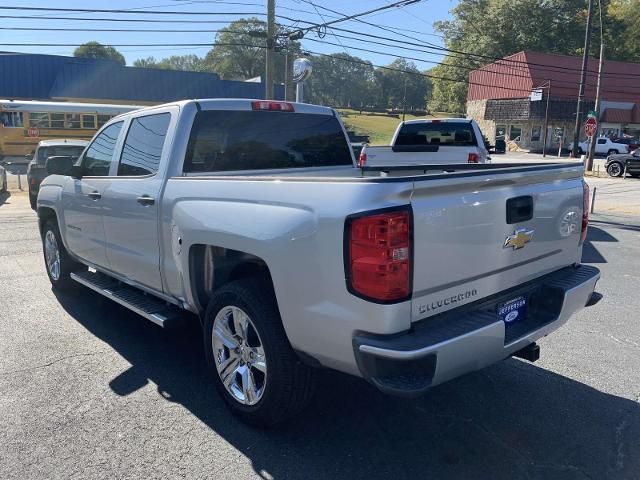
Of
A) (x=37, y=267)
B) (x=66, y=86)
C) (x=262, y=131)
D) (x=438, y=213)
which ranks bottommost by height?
(x=37, y=267)

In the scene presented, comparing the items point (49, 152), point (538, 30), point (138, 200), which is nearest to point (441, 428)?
point (138, 200)

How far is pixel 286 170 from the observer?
14.8 feet

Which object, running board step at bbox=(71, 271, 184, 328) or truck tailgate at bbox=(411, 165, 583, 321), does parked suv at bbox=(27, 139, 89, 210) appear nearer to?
running board step at bbox=(71, 271, 184, 328)

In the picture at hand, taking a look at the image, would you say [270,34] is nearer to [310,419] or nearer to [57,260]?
[57,260]

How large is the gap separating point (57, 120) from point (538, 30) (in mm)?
53421

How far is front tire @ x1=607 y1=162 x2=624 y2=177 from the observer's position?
25.9 m

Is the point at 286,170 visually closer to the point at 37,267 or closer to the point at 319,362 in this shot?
the point at 319,362

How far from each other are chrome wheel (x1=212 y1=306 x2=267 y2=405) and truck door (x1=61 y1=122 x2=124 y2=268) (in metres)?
1.92

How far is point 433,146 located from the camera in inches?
367

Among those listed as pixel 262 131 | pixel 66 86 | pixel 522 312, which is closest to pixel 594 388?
pixel 522 312

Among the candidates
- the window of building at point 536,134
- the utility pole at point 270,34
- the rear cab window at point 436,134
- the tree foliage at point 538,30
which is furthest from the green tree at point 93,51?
the rear cab window at point 436,134

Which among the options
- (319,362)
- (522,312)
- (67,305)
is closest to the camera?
→ (319,362)

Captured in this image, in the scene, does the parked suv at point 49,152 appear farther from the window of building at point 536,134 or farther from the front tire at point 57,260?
the window of building at point 536,134

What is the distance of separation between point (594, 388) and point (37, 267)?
6853 millimetres
